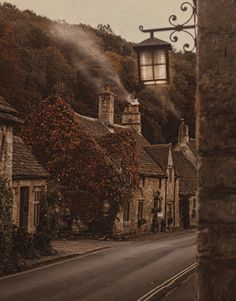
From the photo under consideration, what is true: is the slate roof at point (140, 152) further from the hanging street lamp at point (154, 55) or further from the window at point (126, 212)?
the hanging street lamp at point (154, 55)

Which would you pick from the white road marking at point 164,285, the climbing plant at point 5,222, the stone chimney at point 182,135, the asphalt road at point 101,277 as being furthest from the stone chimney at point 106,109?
the white road marking at point 164,285

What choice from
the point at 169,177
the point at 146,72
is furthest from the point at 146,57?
the point at 169,177

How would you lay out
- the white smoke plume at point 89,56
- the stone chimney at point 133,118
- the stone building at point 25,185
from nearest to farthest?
1. the stone building at point 25,185
2. the stone chimney at point 133,118
3. the white smoke plume at point 89,56

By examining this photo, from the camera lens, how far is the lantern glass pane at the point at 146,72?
735 centimetres

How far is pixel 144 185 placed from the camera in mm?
40219

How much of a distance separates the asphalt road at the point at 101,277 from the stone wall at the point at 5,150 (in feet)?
12.5

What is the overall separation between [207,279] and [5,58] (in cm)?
4837

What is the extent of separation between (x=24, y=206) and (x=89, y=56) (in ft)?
179

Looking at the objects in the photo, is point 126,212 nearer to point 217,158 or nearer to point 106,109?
point 106,109

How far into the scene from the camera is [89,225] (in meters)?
33.0

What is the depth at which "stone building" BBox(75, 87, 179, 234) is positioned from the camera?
38.1 m

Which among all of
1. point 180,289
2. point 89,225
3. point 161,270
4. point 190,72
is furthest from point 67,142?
point 190,72

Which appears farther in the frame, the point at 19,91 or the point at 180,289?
the point at 19,91

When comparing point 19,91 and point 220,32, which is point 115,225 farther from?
point 220,32
